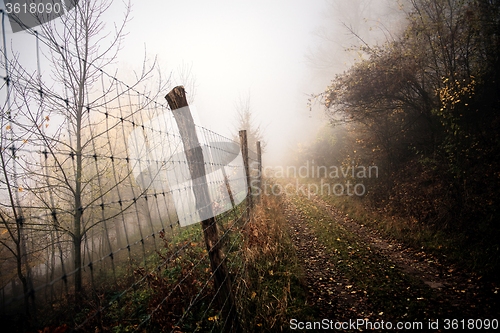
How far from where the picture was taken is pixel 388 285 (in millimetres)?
3904

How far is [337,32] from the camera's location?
25.3 m

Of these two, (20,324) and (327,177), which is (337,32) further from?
(20,324)

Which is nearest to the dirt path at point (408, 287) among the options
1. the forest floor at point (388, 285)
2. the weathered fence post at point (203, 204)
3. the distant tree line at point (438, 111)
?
the forest floor at point (388, 285)

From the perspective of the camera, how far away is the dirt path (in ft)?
10.6

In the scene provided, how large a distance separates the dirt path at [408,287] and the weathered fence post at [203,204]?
181 centimetres

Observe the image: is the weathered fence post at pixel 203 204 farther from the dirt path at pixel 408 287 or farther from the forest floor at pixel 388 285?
the dirt path at pixel 408 287

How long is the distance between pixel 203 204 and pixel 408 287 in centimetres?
400

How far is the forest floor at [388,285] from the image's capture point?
3152 millimetres

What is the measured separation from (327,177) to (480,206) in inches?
348

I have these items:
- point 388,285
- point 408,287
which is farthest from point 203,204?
point 408,287

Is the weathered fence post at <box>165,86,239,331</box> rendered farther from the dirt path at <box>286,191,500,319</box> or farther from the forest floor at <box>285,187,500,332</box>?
the dirt path at <box>286,191,500,319</box>

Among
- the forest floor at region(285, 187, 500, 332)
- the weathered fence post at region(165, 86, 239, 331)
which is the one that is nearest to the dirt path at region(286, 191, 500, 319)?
the forest floor at region(285, 187, 500, 332)

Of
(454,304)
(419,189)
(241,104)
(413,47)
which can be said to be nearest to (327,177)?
(419,189)

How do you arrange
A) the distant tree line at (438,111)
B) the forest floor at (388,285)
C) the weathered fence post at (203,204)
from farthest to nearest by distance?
the distant tree line at (438,111) < the forest floor at (388,285) < the weathered fence post at (203,204)
